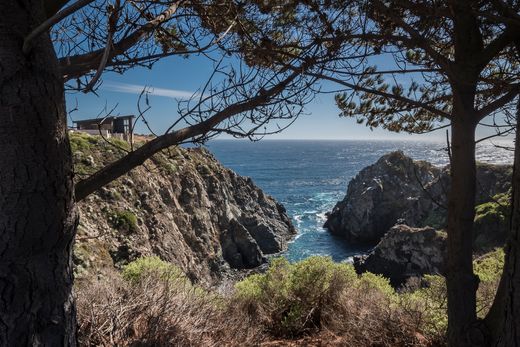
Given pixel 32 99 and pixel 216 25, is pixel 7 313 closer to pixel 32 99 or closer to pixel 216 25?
pixel 32 99

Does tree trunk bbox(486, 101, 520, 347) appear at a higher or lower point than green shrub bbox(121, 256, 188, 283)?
higher

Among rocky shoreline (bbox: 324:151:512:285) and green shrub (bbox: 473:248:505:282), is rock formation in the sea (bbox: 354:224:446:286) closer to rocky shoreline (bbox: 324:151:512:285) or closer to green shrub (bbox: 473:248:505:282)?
rocky shoreline (bbox: 324:151:512:285)

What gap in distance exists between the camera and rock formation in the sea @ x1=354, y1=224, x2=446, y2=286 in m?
27.1

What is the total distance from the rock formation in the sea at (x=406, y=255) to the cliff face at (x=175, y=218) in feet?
33.5

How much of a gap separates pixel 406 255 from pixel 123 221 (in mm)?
21869

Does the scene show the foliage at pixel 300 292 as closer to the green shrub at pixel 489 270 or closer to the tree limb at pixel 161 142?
the green shrub at pixel 489 270

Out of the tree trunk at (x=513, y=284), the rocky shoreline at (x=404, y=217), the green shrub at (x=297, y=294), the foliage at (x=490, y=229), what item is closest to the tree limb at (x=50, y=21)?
the tree trunk at (x=513, y=284)

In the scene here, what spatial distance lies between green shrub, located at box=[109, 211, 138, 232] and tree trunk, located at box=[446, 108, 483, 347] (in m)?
15.3

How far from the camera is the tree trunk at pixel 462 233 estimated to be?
3.53 meters

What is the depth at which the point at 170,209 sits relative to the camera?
22859mm

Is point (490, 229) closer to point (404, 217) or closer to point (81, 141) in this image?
point (404, 217)

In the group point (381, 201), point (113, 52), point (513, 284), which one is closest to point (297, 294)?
point (513, 284)

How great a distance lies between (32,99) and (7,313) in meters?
1.16

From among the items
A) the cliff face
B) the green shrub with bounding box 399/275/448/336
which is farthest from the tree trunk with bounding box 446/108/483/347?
the cliff face
